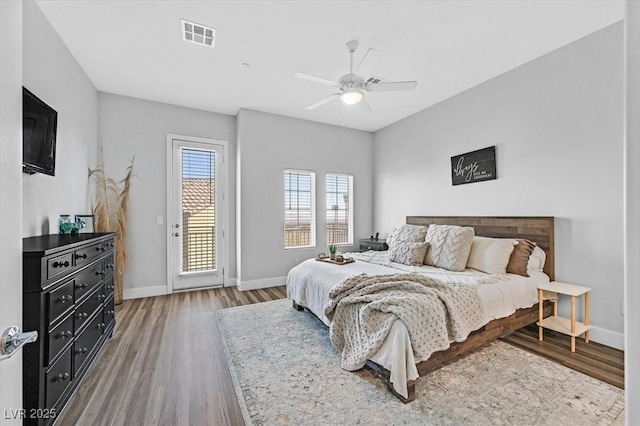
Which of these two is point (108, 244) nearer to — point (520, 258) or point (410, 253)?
point (410, 253)

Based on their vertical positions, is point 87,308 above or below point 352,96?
below

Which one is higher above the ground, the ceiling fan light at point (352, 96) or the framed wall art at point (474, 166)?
the ceiling fan light at point (352, 96)

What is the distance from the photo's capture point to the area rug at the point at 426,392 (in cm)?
176

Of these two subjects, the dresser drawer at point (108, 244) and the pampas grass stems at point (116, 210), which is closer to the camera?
the dresser drawer at point (108, 244)

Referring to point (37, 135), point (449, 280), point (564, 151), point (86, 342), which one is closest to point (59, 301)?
point (86, 342)

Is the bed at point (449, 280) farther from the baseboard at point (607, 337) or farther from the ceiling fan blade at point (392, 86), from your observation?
the ceiling fan blade at point (392, 86)

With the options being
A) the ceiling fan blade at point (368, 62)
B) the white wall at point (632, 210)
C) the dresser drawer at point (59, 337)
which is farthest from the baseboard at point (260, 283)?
the white wall at point (632, 210)

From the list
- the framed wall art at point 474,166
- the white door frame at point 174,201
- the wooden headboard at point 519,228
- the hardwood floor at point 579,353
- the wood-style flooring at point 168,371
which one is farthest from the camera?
the white door frame at point 174,201

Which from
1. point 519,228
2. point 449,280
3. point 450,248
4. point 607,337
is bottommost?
point 607,337

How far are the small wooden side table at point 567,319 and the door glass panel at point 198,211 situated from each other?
4535mm

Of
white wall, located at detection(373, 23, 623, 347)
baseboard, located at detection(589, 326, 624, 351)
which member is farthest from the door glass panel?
baseboard, located at detection(589, 326, 624, 351)

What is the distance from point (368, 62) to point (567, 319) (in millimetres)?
3547

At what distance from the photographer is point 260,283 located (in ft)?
15.6

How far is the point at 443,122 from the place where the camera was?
4395mm
